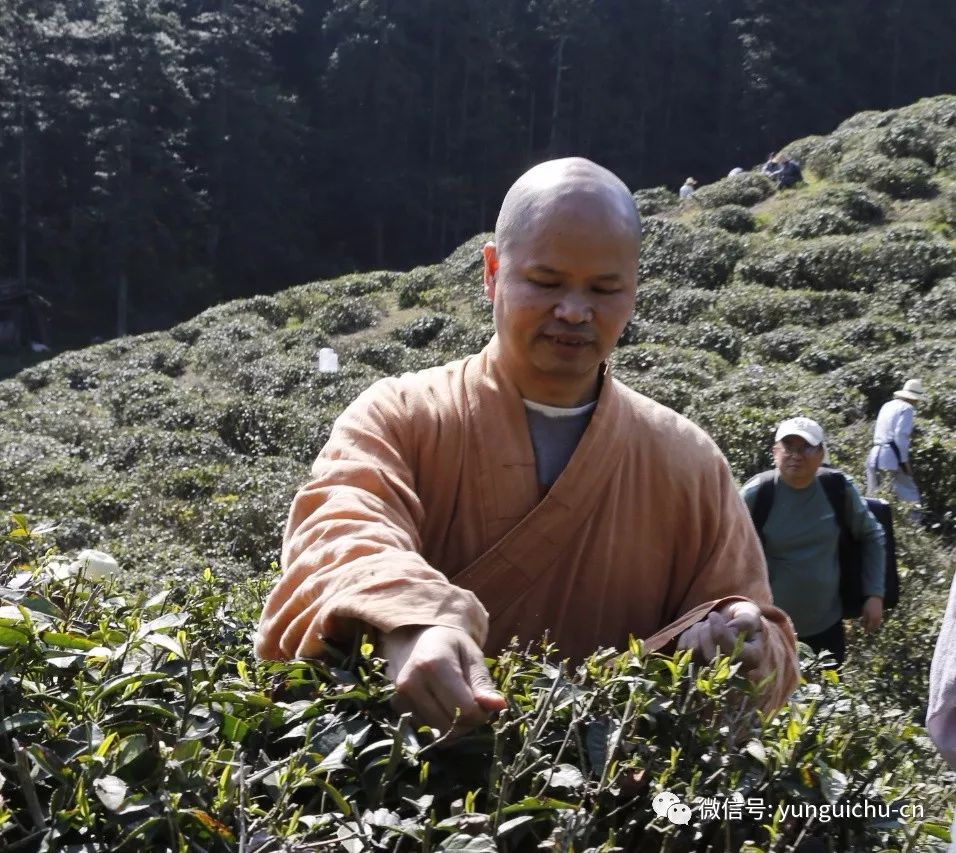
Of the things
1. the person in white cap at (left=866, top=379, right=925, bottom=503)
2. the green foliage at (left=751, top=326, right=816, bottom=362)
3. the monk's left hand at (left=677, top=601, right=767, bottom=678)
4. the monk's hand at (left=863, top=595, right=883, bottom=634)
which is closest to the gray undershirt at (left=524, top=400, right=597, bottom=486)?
the monk's left hand at (left=677, top=601, right=767, bottom=678)

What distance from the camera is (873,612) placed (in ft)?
14.4

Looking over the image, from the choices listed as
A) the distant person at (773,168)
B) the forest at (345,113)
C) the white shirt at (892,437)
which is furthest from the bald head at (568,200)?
the forest at (345,113)

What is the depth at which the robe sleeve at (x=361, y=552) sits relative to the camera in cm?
138

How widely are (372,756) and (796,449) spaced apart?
326cm

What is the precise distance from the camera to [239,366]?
16.1 metres

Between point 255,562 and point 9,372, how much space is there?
17.6 m

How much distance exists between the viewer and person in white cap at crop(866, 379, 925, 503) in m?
8.41

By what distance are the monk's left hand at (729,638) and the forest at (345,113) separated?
2966cm

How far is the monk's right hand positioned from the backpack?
3204 mm

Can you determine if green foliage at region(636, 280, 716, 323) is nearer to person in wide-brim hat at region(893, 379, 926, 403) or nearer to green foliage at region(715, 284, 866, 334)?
green foliage at region(715, 284, 866, 334)

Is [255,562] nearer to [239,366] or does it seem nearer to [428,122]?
[239,366]

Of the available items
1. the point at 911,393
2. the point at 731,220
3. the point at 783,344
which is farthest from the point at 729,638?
the point at 731,220

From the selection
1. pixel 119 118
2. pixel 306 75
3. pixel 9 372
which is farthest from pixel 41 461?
pixel 306 75

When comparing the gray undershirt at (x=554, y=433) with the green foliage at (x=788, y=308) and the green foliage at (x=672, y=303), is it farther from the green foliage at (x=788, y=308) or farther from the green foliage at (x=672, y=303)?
the green foliage at (x=672, y=303)
